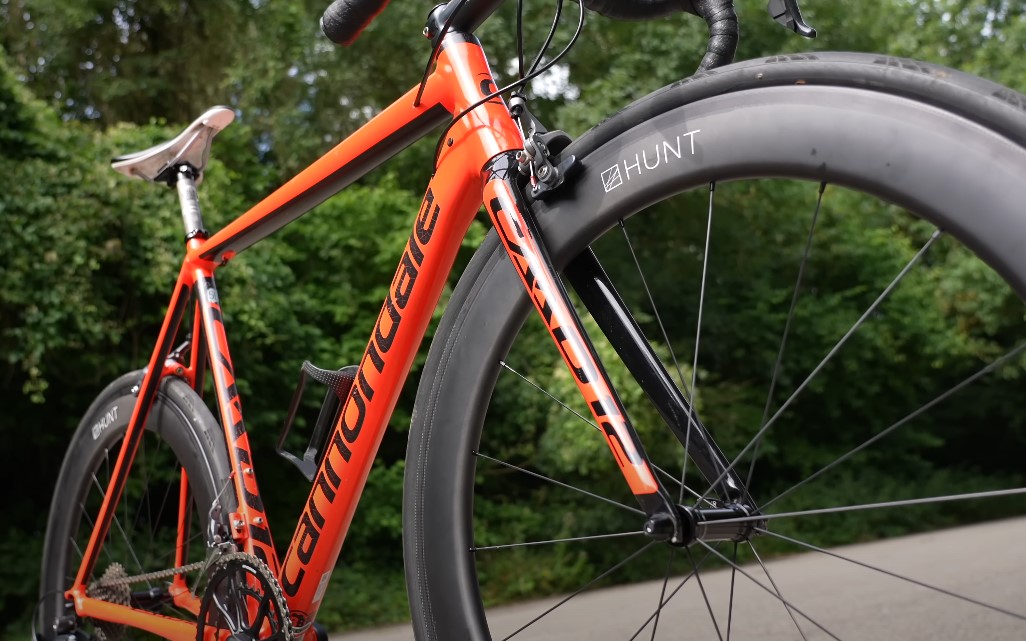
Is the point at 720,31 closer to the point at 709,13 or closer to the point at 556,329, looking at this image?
the point at 709,13

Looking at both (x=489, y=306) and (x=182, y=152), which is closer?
(x=489, y=306)

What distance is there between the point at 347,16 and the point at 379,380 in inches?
23.0

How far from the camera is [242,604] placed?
1.77 m

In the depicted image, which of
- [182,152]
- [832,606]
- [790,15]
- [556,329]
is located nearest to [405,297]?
[556,329]

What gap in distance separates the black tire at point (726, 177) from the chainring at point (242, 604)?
326mm

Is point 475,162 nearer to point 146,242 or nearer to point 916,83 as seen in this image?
point 916,83

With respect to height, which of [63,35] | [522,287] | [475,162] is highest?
[63,35]

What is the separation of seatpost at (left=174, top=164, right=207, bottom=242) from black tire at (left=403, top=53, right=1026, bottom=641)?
3.47 ft

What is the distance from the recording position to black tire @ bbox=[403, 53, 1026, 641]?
892 millimetres

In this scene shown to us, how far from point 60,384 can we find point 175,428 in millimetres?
5079

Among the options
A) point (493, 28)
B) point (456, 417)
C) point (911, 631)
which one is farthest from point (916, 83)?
point (493, 28)

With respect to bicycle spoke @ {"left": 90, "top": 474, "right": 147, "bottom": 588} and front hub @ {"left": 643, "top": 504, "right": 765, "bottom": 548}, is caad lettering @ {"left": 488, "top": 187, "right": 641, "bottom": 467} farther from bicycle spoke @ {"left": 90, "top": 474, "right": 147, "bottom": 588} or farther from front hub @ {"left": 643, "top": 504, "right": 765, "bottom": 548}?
bicycle spoke @ {"left": 90, "top": 474, "right": 147, "bottom": 588}

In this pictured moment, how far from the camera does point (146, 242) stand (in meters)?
5.99

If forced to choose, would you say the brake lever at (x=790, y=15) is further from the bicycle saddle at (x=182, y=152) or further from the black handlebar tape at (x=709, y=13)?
the bicycle saddle at (x=182, y=152)
